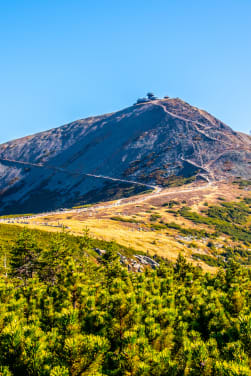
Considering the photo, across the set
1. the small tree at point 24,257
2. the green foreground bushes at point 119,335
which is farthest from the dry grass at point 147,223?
the green foreground bushes at point 119,335

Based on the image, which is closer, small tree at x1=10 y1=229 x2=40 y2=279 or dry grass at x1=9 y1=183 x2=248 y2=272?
small tree at x1=10 y1=229 x2=40 y2=279

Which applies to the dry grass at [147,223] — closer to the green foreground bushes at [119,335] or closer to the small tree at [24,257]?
the small tree at [24,257]

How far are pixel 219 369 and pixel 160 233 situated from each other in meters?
114

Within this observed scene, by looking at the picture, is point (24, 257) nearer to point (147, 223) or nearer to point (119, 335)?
point (119, 335)

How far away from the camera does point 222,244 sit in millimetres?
118000

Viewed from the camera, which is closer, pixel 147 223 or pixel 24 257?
pixel 24 257

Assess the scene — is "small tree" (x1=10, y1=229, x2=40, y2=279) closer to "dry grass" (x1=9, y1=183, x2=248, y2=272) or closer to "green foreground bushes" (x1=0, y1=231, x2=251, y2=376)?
"green foreground bushes" (x1=0, y1=231, x2=251, y2=376)

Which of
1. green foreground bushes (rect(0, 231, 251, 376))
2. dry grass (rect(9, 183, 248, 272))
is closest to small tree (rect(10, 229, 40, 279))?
green foreground bushes (rect(0, 231, 251, 376))

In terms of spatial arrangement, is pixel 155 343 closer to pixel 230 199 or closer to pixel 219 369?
pixel 219 369

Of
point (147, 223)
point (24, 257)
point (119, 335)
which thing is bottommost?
point (147, 223)

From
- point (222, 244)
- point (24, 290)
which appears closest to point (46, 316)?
point (24, 290)

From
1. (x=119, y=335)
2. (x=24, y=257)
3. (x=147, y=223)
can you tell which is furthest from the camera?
(x=147, y=223)

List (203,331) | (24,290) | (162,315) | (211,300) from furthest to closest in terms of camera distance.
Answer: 1. (24,290)
2. (211,300)
3. (203,331)
4. (162,315)

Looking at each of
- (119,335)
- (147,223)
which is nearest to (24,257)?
(119,335)
